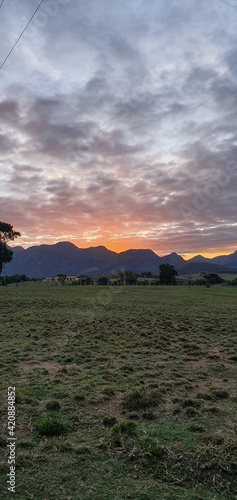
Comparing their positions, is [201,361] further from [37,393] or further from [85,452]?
[85,452]

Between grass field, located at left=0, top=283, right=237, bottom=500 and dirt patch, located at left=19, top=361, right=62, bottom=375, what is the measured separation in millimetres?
45

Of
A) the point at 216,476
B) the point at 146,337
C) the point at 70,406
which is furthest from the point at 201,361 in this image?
the point at 216,476

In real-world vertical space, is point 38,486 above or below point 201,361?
above

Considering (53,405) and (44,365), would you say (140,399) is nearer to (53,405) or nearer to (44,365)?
(53,405)

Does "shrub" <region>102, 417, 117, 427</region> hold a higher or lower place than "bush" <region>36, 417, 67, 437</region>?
lower

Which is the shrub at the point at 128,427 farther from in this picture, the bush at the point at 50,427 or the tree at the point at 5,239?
the tree at the point at 5,239

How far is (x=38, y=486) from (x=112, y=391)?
4546mm

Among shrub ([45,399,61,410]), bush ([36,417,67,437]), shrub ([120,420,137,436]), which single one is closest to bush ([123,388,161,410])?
shrub ([120,420,137,436])

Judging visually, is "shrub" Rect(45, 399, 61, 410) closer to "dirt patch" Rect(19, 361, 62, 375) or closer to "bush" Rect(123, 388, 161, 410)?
"bush" Rect(123, 388, 161, 410)

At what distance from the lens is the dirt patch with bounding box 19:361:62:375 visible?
1187cm

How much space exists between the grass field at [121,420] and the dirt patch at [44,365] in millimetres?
45

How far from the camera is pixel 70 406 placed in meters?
8.07

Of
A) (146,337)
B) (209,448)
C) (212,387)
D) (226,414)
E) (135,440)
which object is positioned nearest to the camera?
(209,448)

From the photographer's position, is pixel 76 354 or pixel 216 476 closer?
pixel 216 476
